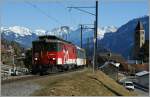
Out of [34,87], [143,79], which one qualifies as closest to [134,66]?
[143,79]

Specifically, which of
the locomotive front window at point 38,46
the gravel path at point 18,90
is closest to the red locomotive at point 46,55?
the locomotive front window at point 38,46

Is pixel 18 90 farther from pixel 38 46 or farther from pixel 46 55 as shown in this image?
pixel 38 46

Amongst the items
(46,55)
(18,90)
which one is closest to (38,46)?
(46,55)

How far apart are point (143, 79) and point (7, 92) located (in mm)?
104678

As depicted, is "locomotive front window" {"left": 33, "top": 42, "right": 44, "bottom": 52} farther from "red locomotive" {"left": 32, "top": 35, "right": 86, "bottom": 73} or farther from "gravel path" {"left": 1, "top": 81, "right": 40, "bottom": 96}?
"gravel path" {"left": 1, "top": 81, "right": 40, "bottom": 96}

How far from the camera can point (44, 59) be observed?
36.2 metres

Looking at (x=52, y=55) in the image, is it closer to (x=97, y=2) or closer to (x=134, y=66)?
(x=97, y=2)

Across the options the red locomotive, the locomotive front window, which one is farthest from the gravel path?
the locomotive front window

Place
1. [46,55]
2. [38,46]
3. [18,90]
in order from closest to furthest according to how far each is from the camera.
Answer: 1. [18,90]
2. [46,55]
3. [38,46]

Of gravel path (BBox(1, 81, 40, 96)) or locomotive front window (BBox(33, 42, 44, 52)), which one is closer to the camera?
gravel path (BBox(1, 81, 40, 96))

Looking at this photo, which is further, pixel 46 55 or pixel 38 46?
pixel 38 46

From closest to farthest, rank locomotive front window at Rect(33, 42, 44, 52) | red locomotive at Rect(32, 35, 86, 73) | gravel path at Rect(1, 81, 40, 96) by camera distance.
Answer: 1. gravel path at Rect(1, 81, 40, 96)
2. red locomotive at Rect(32, 35, 86, 73)
3. locomotive front window at Rect(33, 42, 44, 52)

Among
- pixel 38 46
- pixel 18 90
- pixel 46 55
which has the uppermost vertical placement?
pixel 38 46

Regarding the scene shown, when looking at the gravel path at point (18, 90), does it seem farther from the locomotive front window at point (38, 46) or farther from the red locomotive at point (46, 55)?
the locomotive front window at point (38, 46)
